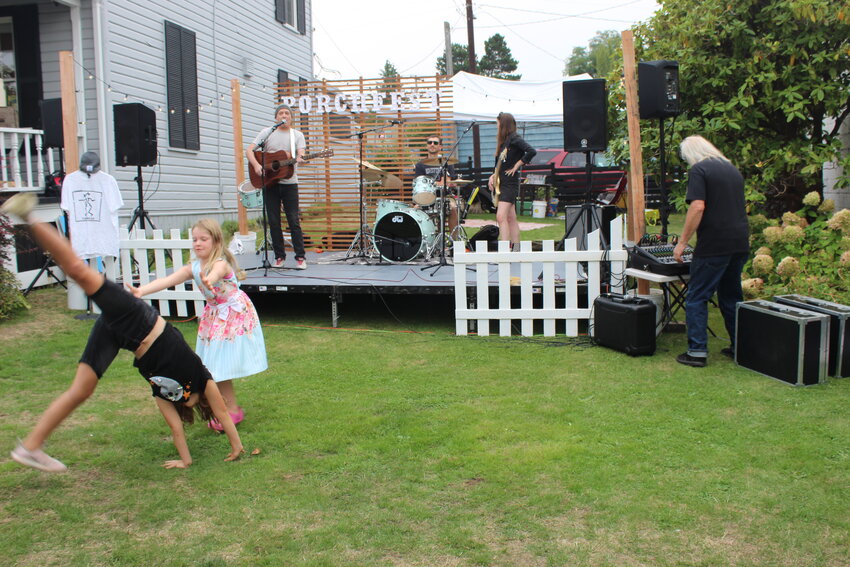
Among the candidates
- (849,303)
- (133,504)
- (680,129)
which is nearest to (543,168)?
(680,129)

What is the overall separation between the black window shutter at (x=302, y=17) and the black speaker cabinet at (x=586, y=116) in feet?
42.4

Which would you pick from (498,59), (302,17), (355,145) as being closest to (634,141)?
(355,145)

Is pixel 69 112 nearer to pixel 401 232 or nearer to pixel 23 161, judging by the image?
pixel 23 161

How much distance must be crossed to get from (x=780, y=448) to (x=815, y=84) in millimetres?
4864

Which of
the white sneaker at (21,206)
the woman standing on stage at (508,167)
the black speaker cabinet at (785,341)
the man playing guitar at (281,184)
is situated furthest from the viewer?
the man playing guitar at (281,184)

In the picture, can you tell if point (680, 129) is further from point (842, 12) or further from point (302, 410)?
point (302, 410)

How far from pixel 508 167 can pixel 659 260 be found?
101 inches

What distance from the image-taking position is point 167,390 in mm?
3676

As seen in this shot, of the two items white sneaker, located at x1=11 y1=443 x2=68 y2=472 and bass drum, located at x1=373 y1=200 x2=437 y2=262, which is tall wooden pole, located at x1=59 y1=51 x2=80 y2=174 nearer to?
bass drum, located at x1=373 y1=200 x2=437 y2=262

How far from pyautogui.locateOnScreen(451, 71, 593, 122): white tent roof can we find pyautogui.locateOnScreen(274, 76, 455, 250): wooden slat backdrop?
10045 millimetres

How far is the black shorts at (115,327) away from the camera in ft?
11.0

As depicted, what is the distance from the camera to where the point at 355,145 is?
1090 cm

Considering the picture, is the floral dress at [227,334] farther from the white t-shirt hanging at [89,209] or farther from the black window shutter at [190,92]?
the black window shutter at [190,92]

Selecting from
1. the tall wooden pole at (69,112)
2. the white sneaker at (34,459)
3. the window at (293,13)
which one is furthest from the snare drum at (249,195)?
the window at (293,13)
